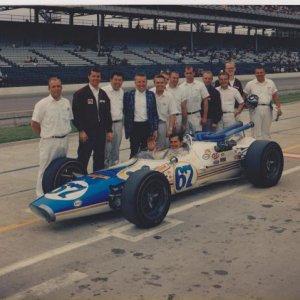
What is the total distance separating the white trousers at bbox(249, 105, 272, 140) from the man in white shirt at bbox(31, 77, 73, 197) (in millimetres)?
3771

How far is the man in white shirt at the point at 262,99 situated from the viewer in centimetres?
840

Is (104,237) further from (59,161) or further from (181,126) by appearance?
(181,126)

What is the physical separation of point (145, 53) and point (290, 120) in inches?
1288

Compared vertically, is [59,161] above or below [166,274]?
above

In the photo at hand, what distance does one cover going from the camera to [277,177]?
6.90 metres

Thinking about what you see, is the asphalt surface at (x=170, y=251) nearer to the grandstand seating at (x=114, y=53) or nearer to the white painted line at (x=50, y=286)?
the white painted line at (x=50, y=286)

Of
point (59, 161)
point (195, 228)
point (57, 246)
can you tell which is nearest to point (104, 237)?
point (57, 246)

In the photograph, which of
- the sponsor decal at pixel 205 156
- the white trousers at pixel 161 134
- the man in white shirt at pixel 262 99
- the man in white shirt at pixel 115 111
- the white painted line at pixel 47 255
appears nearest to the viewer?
the white painted line at pixel 47 255

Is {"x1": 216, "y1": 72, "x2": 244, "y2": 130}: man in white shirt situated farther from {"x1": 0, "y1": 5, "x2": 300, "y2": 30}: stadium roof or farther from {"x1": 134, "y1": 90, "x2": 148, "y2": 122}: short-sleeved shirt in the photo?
{"x1": 0, "y1": 5, "x2": 300, "y2": 30}: stadium roof

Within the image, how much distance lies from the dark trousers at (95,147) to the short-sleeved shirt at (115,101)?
14.6 inches

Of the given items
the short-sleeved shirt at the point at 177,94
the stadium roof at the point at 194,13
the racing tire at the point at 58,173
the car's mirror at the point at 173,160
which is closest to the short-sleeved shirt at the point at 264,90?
the short-sleeved shirt at the point at 177,94

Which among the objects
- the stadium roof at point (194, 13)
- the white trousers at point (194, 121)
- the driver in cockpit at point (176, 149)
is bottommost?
the driver in cockpit at point (176, 149)

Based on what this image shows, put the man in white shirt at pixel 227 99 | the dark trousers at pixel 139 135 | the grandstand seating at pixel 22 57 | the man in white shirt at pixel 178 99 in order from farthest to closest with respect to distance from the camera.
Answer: the grandstand seating at pixel 22 57
the man in white shirt at pixel 227 99
the man in white shirt at pixel 178 99
the dark trousers at pixel 139 135

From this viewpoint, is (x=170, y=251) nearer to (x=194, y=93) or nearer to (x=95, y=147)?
(x=95, y=147)
